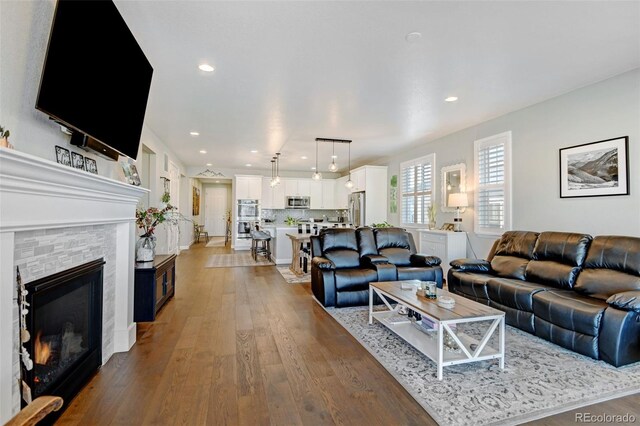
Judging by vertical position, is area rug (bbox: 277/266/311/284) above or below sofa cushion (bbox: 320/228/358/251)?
below

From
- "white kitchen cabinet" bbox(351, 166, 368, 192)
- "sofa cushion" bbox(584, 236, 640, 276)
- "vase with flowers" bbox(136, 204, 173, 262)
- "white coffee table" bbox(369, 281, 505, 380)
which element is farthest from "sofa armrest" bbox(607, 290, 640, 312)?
"white kitchen cabinet" bbox(351, 166, 368, 192)

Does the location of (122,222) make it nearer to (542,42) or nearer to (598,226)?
(542,42)

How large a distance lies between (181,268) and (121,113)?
495 cm

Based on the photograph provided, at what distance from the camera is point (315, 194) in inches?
406

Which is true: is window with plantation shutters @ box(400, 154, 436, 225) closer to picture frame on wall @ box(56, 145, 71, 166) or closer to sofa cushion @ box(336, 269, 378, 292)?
sofa cushion @ box(336, 269, 378, 292)

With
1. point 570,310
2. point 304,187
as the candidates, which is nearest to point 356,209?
point 304,187

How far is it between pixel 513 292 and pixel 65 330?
388cm

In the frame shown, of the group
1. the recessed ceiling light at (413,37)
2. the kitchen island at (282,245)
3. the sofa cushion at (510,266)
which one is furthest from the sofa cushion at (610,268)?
the kitchen island at (282,245)

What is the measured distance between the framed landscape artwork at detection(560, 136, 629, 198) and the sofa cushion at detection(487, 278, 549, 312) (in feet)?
4.47

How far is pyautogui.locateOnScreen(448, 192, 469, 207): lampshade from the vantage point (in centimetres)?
520

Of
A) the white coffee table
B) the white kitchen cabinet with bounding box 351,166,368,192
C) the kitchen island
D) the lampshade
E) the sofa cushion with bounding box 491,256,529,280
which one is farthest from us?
the white kitchen cabinet with bounding box 351,166,368,192

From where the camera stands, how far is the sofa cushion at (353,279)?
405 cm

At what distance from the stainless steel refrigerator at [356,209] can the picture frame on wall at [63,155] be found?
671 centimetres

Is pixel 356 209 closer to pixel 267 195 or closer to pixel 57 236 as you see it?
pixel 267 195
